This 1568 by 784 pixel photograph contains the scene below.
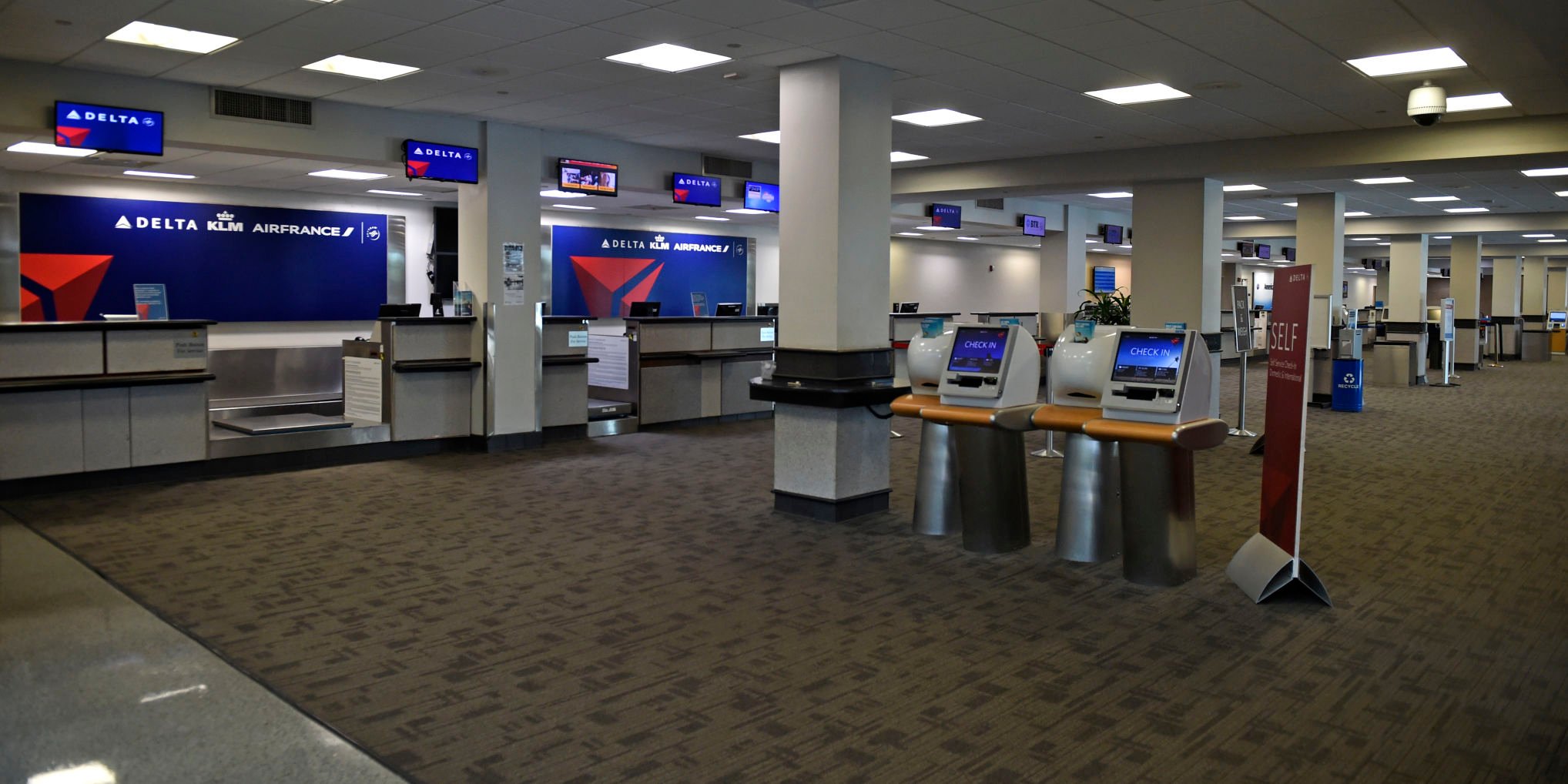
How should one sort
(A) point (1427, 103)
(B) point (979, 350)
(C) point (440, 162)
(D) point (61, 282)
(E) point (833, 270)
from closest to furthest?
(B) point (979, 350)
(E) point (833, 270)
(A) point (1427, 103)
(C) point (440, 162)
(D) point (61, 282)

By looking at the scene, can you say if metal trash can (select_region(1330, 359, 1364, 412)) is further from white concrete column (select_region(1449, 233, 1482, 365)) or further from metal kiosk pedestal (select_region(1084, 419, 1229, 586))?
white concrete column (select_region(1449, 233, 1482, 365))

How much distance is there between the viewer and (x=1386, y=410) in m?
13.5

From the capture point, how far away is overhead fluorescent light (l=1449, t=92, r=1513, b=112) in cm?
830

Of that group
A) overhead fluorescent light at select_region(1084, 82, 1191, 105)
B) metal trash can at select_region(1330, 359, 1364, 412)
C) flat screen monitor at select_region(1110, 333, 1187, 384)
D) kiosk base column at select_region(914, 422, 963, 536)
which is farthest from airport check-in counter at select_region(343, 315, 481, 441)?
metal trash can at select_region(1330, 359, 1364, 412)

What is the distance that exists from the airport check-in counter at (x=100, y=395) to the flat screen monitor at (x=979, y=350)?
5.74m

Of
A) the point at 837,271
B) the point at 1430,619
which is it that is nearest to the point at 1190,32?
the point at 837,271

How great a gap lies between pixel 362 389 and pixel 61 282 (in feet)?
18.2

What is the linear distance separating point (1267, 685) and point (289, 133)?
26.8ft

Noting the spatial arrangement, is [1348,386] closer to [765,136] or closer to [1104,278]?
[765,136]

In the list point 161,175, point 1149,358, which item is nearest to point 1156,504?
point 1149,358

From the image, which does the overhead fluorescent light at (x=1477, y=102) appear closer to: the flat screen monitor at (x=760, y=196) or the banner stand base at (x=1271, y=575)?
the banner stand base at (x=1271, y=575)

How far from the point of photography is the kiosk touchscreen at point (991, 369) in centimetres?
579

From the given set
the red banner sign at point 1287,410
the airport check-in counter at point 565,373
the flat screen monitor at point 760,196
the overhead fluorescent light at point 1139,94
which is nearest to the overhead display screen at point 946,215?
the flat screen monitor at point 760,196

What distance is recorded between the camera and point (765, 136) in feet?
34.0
